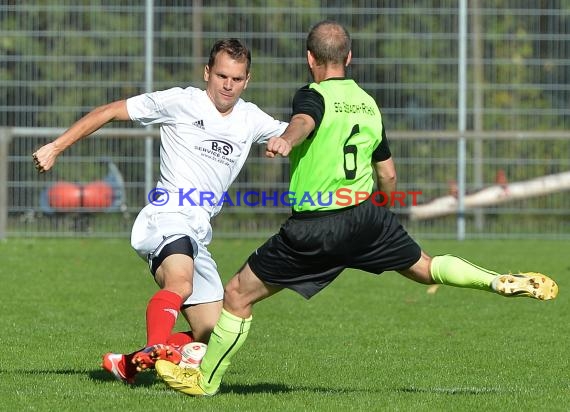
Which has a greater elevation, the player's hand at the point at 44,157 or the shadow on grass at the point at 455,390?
the player's hand at the point at 44,157

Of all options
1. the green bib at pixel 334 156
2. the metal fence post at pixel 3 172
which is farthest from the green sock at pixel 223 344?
the metal fence post at pixel 3 172

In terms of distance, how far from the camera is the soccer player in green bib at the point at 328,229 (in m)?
6.31

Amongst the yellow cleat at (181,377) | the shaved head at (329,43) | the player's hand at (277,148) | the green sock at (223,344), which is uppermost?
the shaved head at (329,43)

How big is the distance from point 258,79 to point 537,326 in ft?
29.7

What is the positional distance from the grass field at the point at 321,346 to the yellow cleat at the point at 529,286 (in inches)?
23.0

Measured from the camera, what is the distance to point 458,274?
655 centimetres

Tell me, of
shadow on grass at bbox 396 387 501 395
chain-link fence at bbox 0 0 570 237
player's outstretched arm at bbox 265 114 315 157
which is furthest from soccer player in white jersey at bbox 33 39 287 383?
chain-link fence at bbox 0 0 570 237

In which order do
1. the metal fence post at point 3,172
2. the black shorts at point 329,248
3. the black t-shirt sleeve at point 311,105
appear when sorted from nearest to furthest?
1. the black t-shirt sleeve at point 311,105
2. the black shorts at point 329,248
3. the metal fence post at point 3,172

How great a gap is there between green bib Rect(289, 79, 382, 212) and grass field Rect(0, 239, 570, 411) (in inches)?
41.1

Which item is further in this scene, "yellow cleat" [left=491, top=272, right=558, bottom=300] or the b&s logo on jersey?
the b&s logo on jersey

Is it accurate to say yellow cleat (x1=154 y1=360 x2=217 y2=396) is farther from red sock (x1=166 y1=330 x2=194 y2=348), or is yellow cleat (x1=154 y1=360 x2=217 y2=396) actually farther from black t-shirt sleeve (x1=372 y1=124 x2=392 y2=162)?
black t-shirt sleeve (x1=372 y1=124 x2=392 y2=162)

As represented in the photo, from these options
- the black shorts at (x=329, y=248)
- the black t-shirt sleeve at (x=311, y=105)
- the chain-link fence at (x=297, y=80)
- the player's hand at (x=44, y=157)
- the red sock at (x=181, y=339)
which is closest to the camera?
the black t-shirt sleeve at (x=311, y=105)

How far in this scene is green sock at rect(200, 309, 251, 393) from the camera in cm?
650

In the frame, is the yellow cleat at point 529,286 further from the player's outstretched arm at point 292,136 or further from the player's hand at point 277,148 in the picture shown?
the player's hand at point 277,148
